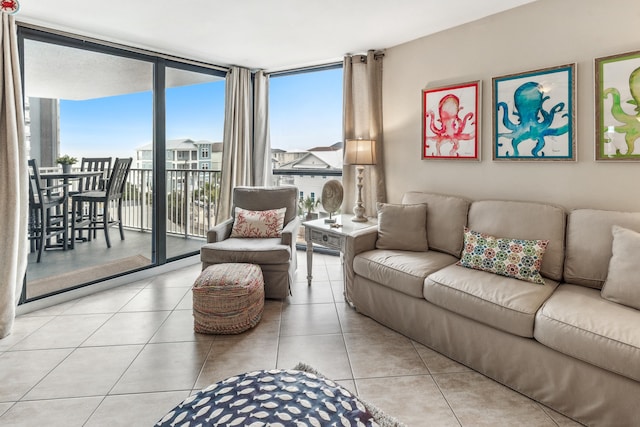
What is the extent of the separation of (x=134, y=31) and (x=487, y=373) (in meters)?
3.85

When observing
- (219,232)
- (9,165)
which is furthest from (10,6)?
(219,232)

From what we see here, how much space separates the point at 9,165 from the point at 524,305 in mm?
3562

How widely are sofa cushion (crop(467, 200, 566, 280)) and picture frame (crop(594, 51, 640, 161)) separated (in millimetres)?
500

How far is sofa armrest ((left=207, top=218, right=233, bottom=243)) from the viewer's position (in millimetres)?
3484

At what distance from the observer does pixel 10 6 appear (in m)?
2.65

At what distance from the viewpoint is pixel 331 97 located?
4605 millimetres

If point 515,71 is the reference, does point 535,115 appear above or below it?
below

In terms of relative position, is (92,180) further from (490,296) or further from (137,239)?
(490,296)

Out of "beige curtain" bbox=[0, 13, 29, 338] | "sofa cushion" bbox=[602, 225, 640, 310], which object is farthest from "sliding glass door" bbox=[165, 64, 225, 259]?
"sofa cushion" bbox=[602, 225, 640, 310]

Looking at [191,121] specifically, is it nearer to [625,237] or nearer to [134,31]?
[134,31]

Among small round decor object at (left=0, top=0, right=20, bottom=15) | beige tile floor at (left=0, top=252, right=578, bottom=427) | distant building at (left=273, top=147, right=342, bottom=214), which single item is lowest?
beige tile floor at (left=0, top=252, right=578, bottom=427)

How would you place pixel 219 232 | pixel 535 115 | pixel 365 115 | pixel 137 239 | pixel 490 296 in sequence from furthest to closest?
1. pixel 137 239
2. pixel 365 115
3. pixel 219 232
4. pixel 535 115
5. pixel 490 296

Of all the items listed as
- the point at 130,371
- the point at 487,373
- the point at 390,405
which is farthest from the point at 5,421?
the point at 487,373

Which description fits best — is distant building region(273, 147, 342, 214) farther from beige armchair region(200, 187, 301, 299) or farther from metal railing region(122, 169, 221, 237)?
beige armchair region(200, 187, 301, 299)
